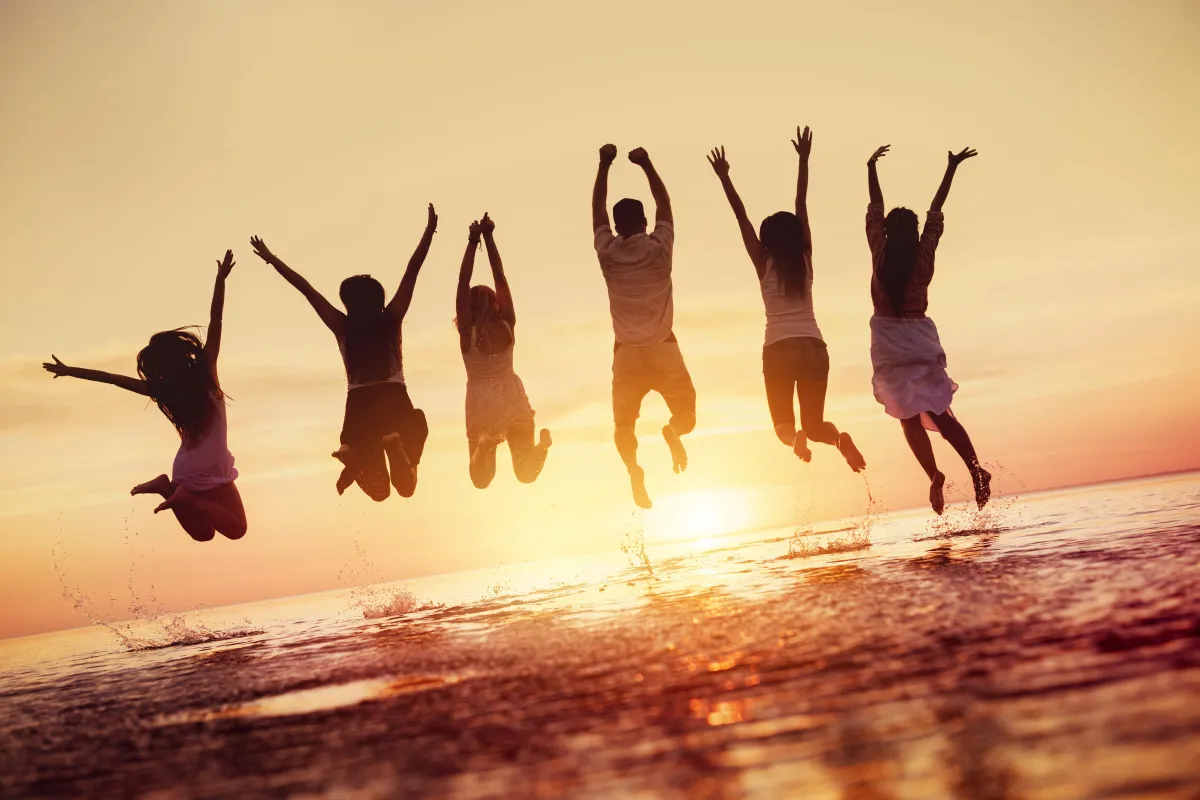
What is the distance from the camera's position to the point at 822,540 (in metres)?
11.7

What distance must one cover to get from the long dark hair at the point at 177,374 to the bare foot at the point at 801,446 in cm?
606

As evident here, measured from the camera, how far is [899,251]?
380 inches

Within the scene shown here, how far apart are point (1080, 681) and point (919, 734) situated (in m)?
0.70

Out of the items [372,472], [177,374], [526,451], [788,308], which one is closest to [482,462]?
[526,451]

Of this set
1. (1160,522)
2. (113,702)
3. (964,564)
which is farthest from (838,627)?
(1160,522)

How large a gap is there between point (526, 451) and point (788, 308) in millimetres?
3592

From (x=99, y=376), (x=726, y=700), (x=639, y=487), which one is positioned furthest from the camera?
(x=639, y=487)

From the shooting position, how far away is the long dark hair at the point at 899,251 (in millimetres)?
9664

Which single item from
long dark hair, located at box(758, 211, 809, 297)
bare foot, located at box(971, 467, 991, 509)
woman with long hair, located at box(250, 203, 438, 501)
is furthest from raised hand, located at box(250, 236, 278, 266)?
bare foot, located at box(971, 467, 991, 509)

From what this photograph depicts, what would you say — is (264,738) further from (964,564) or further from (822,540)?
(822,540)

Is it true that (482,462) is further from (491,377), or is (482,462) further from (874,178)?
(874,178)

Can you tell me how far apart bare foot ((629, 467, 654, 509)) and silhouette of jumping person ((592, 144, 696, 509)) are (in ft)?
2.40

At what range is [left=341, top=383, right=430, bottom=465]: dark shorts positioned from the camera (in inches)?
378

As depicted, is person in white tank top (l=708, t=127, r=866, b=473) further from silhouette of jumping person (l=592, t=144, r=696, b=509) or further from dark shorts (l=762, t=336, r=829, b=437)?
silhouette of jumping person (l=592, t=144, r=696, b=509)
